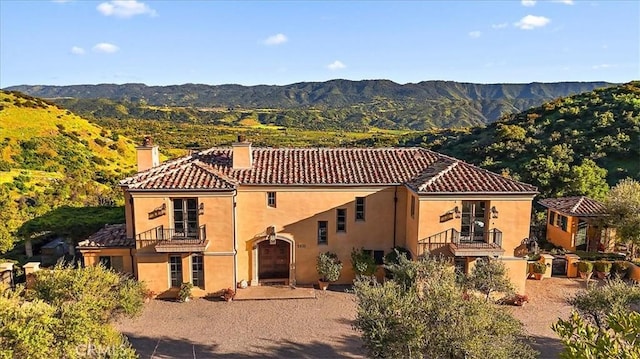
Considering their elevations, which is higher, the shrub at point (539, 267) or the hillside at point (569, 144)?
the hillside at point (569, 144)

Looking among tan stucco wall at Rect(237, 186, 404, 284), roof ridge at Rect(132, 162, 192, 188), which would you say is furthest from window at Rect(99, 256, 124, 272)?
tan stucco wall at Rect(237, 186, 404, 284)

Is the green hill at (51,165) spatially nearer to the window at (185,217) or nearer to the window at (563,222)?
the window at (185,217)

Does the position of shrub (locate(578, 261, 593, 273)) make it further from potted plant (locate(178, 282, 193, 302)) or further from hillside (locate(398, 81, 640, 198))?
potted plant (locate(178, 282, 193, 302))

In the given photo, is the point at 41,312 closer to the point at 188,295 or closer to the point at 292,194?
the point at 188,295

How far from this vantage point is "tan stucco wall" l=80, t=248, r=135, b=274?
2003cm

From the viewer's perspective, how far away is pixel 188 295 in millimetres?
19891

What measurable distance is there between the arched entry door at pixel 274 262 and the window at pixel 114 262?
6642mm

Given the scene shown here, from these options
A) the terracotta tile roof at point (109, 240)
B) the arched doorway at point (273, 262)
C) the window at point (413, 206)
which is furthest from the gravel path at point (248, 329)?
the window at point (413, 206)

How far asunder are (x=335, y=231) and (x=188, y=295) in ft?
25.2

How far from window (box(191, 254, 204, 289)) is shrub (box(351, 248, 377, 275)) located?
24.4ft

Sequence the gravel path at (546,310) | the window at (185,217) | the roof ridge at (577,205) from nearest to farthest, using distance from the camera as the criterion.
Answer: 1. the gravel path at (546,310)
2. the window at (185,217)
3. the roof ridge at (577,205)

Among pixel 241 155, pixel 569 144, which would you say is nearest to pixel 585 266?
pixel 241 155

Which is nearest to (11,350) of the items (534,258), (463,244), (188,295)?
(188,295)

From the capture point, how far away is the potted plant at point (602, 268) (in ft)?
74.7
